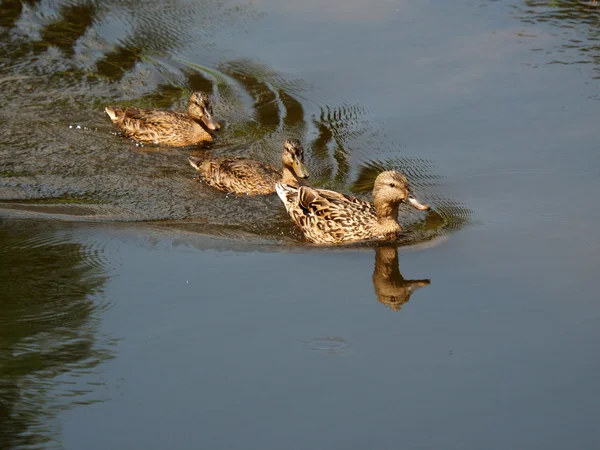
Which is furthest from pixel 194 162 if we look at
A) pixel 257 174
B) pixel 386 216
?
pixel 386 216

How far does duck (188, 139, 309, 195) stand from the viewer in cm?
1045

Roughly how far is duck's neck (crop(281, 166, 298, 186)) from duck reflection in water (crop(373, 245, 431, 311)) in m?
1.88

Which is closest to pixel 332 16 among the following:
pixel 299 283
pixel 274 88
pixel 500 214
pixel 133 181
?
pixel 274 88

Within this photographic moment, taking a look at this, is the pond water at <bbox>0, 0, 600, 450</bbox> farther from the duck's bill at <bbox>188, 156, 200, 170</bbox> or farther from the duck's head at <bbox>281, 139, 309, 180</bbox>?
the duck's head at <bbox>281, 139, 309, 180</bbox>

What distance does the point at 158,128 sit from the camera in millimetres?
11984

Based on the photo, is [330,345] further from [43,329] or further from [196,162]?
[196,162]

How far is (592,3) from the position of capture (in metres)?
14.2

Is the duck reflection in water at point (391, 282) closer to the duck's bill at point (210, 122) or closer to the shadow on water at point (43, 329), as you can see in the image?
the shadow on water at point (43, 329)

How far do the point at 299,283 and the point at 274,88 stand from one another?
513 centimetres

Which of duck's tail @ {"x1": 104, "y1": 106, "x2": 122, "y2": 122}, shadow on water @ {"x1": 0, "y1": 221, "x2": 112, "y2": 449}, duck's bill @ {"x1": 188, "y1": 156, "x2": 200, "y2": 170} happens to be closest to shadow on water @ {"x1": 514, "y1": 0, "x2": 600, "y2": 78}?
duck's bill @ {"x1": 188, "y1": 156, "x2": 200, "y2": 170}

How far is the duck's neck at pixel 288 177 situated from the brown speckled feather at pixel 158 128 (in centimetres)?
169

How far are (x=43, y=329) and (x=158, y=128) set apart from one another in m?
5.04

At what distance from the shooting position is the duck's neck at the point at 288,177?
419 inches

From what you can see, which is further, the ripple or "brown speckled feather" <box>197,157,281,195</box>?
"brown speckled feather" <box>197,157,281,195</box>
